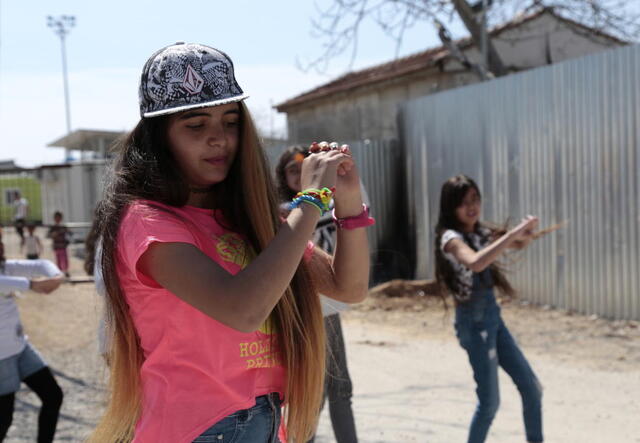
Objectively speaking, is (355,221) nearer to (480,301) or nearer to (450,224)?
(480,301)

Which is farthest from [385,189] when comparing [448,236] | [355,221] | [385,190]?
[355,221]

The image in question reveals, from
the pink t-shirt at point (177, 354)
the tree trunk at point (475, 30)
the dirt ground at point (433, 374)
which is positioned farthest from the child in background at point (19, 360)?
the tree trunk at point (475, 30)

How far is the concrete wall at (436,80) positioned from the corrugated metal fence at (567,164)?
14.0 ft

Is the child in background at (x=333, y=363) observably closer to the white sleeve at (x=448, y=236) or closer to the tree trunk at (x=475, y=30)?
the white sleeve at (x=448, y=236)

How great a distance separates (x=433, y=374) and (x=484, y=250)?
2790 mm

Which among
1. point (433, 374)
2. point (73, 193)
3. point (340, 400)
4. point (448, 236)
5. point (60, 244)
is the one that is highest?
point (73, 193)

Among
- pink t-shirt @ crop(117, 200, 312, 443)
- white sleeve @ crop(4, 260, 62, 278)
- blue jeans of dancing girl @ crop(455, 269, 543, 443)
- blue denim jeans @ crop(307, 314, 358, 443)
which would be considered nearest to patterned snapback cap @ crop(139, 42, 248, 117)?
pink t-shirt @ crop(117, 200, 312, 443)

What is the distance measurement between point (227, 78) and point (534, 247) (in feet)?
27.3

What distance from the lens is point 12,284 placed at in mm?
4008

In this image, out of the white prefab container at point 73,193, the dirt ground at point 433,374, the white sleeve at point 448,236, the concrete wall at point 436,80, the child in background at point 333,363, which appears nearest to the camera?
the child in background at point 333,363

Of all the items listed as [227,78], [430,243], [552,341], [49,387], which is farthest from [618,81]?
[227,78]

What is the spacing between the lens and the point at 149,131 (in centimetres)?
178

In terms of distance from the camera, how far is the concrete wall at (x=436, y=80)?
15008 mm

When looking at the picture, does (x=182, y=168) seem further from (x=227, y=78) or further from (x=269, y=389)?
(x=269, y=389)
